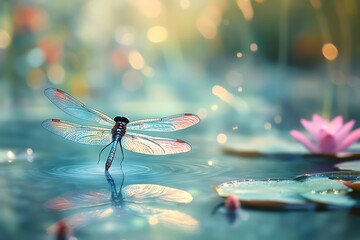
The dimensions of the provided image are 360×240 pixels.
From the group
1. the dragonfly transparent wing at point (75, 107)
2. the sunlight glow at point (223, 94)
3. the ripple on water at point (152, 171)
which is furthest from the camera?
the sunlight glow at point (223, 94)

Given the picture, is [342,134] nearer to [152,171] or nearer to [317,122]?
[317,122]

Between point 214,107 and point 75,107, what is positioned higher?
point 214,107

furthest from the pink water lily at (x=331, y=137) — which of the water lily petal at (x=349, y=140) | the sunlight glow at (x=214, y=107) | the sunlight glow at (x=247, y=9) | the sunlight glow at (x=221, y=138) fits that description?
the sunlight glow at (x=247, y=9)

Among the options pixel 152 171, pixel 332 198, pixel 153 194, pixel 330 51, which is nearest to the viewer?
pixel 332 198

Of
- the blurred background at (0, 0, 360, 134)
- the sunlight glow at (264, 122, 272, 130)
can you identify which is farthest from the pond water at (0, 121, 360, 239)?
the blurred background at (0, 0, 360, 134)

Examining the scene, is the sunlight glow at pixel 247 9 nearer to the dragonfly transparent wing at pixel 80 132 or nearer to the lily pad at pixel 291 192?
the dragonfly transparent wing at pixel 80 132

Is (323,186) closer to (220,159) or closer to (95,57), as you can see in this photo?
(220,159)

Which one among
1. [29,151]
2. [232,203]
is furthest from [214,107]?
[232,203]

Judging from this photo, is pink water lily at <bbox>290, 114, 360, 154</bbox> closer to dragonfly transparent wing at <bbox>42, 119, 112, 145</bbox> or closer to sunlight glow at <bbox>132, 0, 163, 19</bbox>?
dragonfly transparent wing at <bbox>42, 119, 112, 145</bbox>
